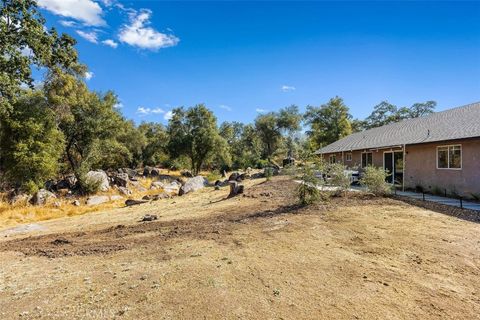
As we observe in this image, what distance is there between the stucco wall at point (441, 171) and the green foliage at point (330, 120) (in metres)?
25.5

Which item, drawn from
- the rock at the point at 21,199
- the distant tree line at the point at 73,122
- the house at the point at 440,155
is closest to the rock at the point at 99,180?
the distant tree line at the point at 73,122

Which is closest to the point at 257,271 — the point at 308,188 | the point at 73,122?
the point at 308,188

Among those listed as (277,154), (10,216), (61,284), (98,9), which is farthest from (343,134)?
(61,284)

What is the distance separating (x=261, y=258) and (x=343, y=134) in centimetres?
3777

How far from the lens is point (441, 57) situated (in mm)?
15828

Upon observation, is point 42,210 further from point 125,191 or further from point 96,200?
point 125,191

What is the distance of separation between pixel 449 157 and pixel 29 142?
20.2 metres

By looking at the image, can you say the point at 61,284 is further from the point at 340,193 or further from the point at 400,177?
the point at 400,177

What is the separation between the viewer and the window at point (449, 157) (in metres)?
11.8

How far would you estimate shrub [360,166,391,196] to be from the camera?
35.7ft

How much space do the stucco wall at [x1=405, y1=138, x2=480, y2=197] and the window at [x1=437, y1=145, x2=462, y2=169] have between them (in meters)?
0.17

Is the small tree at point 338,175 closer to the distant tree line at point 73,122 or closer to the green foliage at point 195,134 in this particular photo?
the distant tree line at point 73,122

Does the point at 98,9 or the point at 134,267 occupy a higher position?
the point at 98,9

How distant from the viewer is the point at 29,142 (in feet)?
48.1
